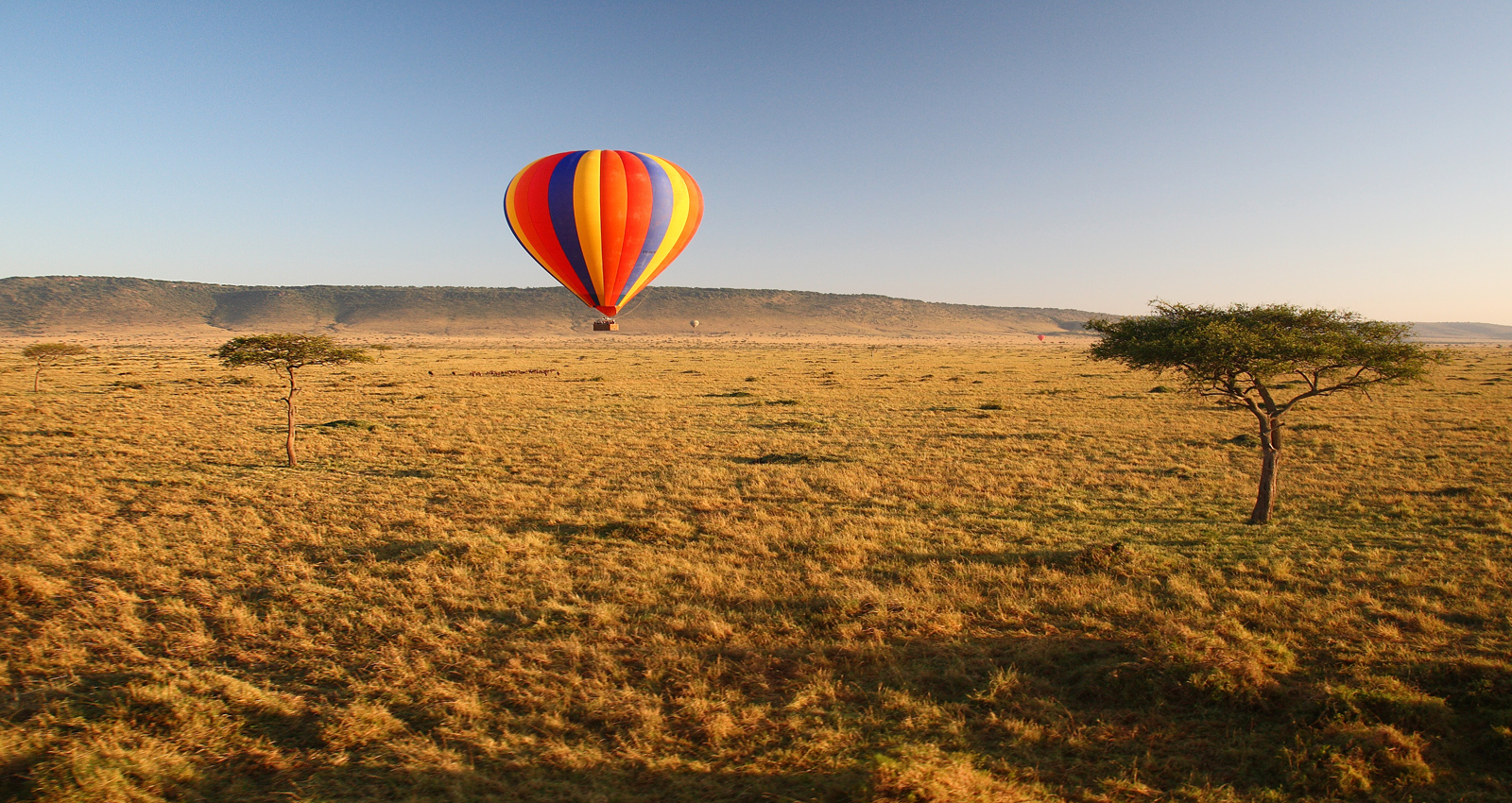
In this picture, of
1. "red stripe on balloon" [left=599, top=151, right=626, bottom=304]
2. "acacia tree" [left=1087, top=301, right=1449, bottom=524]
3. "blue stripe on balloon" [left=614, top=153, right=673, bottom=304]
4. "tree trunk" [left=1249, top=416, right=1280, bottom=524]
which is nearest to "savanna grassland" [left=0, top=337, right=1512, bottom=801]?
"tree trunk" [left=1249, top=416, right=1280, bottom=524]

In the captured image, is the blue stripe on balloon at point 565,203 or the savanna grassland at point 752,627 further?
the blue stripe on balloon at point 565,203

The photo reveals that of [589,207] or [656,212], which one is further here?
[656,212]

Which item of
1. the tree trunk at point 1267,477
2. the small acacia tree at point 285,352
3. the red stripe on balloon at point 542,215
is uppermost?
the red stripe on balloon at point 542,215

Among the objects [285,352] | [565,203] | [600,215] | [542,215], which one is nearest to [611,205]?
[600,215]

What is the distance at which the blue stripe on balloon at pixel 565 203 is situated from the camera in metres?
21.3

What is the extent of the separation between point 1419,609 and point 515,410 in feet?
85.6

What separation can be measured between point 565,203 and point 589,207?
2.38 ft

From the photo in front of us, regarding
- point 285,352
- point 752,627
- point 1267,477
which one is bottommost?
point 752,627

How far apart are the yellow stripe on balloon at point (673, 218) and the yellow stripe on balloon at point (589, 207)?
2007 millimetres

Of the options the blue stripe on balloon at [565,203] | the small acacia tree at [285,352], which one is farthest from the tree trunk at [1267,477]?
the small acacia tree at [285,352]

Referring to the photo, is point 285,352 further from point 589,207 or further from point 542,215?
point 589,207

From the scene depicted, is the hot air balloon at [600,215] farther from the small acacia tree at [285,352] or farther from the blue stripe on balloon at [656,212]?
the small acacia tree at [285,352]

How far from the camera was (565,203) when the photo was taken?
2134 cm

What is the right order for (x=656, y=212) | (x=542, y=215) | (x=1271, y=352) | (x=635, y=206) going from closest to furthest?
(x=1271, y=352), (x=635, y=206), (x=542, y=215), (x=656, y=212)
